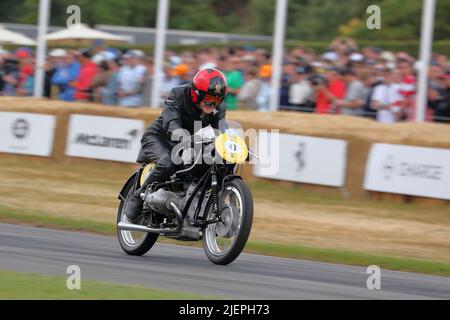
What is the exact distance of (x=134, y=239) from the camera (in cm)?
1027

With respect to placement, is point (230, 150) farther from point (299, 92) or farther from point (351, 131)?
point (299, 92)

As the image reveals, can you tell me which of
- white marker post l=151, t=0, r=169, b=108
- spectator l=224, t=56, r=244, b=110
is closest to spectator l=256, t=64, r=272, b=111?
spectator l=224, t=56, r=244, b=110

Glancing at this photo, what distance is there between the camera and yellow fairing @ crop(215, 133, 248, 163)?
29.6 ft

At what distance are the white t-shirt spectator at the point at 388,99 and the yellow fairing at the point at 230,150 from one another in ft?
28.6

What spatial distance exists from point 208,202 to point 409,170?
703cm

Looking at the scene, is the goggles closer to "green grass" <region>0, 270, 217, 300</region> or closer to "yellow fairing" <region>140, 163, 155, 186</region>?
"yellow fairing" <region>140, 163, 155, 186</region>

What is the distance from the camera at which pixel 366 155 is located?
16359 mm

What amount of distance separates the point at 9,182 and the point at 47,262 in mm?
8767

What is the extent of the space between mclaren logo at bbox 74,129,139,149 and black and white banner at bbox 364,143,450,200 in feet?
15.4

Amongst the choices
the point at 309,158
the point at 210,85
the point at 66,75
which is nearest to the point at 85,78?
the point at 66,75

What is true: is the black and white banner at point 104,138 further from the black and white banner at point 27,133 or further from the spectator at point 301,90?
the spectator at point 301,90

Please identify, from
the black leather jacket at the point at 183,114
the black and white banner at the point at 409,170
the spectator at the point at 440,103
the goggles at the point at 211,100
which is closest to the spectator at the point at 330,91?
the spectator at the point at 440,103
